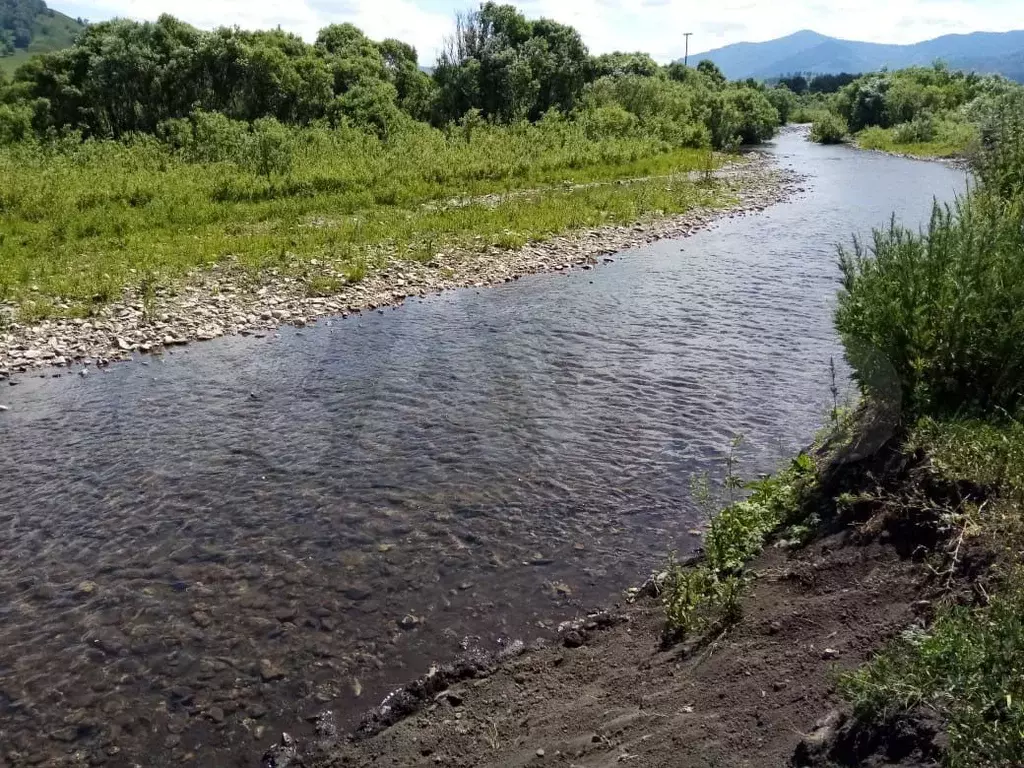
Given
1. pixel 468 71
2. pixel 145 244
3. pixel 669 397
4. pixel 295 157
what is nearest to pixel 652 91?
pixel 468 71

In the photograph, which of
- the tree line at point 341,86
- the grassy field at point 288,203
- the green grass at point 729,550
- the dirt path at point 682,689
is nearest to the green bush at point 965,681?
the dirt path at point 682,689

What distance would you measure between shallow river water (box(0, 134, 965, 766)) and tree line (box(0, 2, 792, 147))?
3658cm

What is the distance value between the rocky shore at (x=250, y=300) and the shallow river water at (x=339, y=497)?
1209mm

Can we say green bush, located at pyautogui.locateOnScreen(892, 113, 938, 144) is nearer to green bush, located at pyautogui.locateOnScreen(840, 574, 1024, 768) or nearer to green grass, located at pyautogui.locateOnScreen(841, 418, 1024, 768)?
green grass, located at pyautogui.locateOnScreen(841, 418, 1024, 768)

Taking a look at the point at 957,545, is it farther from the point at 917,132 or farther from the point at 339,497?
the point at 917,132

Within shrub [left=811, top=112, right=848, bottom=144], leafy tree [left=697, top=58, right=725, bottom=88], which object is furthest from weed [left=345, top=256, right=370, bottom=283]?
leafy tree [left=697, top=58, right=725, bottom=88]

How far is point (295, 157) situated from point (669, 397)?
106ft

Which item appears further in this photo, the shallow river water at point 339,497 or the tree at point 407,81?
the tree at point 407,81

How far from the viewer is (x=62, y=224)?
27.8m

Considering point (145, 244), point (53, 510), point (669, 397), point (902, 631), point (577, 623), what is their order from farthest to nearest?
point (145, 244) → point (669, 397) → point (53, 510) → point (577, 623) → point (902, 631)

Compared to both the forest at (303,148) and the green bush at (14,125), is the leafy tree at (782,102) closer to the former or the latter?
the forest at (303,148)

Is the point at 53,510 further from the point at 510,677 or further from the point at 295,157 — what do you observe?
the point at 295,157

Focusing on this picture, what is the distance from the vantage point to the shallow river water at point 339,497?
7535mm

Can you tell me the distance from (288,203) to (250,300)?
13032 mm
